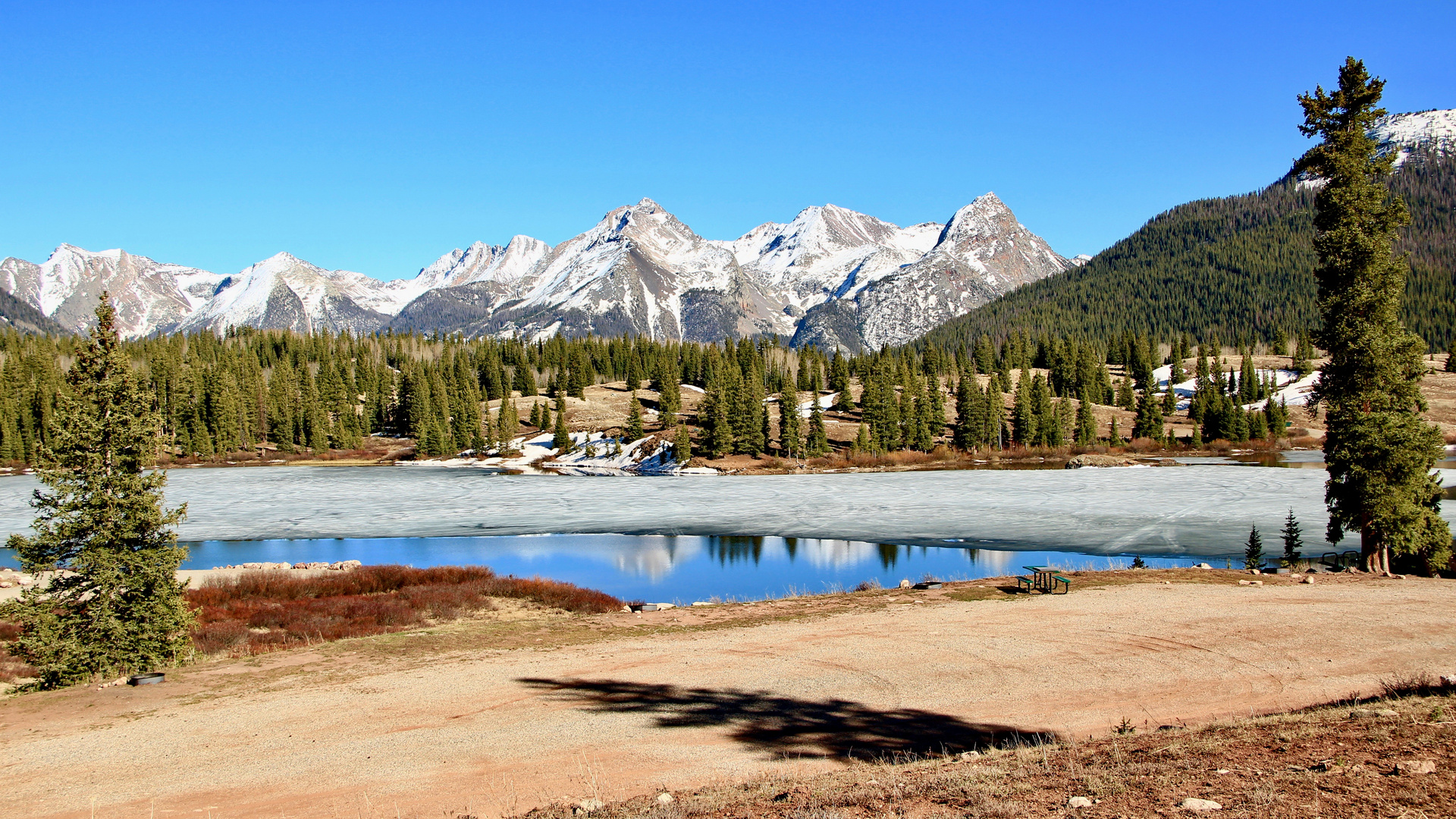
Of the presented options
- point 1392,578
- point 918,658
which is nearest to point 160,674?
point 918,658

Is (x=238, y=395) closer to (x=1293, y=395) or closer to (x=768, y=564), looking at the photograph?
(x=768, y=564)

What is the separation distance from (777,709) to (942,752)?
13.0 feet

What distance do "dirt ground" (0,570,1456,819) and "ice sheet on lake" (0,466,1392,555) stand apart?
2380 centimetres

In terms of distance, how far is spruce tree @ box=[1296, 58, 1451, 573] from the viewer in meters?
28.7

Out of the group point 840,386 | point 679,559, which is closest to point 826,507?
point 679,559

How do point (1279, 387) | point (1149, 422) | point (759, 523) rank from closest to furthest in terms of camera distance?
point (759, 523) < point (1149, 422) < point (1279, 387)

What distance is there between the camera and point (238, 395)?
461ft

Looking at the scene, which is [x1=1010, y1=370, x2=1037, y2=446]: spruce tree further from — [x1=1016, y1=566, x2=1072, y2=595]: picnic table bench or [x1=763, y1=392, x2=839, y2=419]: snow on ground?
[x1=1016, y1=566, x2=1072, y2=595]: picnic table bench

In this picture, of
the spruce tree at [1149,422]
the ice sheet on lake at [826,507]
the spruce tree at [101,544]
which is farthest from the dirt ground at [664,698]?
the spruce tree at [1149,422]

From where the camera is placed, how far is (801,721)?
16.0 meters

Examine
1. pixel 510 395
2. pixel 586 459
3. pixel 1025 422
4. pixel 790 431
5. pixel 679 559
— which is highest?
pixel 510 395

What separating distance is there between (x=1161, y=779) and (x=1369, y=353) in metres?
25.5

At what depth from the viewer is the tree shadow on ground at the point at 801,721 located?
14.4 metres

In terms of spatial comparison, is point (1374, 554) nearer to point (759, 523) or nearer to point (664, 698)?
point (664, 698)
